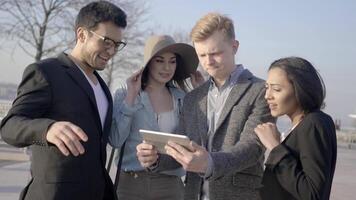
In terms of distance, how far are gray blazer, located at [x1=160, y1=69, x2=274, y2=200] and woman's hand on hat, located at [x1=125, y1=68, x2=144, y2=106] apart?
502 millimetres

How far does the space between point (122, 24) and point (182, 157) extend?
0.93 m

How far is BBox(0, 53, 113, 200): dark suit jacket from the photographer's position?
230 centimetres

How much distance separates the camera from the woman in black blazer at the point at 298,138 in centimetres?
224

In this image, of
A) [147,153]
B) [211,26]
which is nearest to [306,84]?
[211,26]

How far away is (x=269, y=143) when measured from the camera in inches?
96.0

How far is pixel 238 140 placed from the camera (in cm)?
271

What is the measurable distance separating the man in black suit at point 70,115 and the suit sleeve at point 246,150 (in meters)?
0.62

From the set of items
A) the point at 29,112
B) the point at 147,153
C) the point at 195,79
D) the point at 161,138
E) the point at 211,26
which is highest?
the point at 211,26

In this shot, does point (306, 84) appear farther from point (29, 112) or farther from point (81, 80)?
point (29, 112)

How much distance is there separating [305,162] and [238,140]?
0.52 metres

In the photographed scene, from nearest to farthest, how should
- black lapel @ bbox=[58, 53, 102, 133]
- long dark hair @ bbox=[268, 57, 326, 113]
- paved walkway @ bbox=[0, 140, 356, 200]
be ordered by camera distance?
long dark hair @ bbox=[268, 57, 326, 113] < black lapel @ bbox=[58, 53, 102, 133] < paved walkway @ bbox=[0, 140, 356, 200]

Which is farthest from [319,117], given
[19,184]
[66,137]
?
[19,184]

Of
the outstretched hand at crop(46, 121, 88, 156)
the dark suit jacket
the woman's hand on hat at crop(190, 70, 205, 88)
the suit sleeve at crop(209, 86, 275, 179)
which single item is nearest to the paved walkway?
the woman's hand on hat at crop(190, 70, 205, 88)

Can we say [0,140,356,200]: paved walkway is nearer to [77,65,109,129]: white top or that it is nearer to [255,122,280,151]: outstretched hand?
[77,65,109,129]: white top
